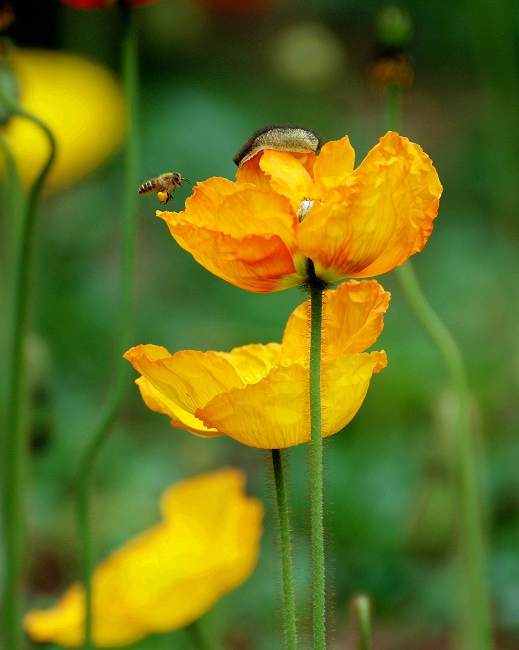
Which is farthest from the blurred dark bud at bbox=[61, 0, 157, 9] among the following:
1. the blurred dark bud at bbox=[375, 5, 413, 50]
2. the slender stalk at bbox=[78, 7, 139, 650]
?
the blurred dark bud at bbox=[375, 5, 413, 50]

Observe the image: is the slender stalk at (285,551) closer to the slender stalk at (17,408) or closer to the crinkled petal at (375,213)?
the crinkled petal at (375,213)

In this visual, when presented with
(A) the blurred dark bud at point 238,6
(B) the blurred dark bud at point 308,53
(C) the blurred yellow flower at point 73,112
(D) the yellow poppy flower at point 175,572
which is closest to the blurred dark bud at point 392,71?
(D) the yellow poppy flower at point 175,572

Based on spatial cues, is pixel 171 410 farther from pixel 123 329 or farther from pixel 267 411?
pixel 123 329

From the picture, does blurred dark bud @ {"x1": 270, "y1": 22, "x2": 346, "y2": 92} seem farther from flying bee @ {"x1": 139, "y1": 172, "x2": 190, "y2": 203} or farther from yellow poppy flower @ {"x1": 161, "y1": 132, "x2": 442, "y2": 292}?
yellow poppy flower @ {"x1": 161, "y1": 132, "x2": 442, "y2": 292}

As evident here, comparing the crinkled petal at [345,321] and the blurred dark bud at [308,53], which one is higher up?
the blurred dark bud at [308,53]

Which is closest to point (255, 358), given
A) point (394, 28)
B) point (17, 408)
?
point (17, 408)

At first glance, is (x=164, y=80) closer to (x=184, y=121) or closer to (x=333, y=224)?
(x=184, y=121)
